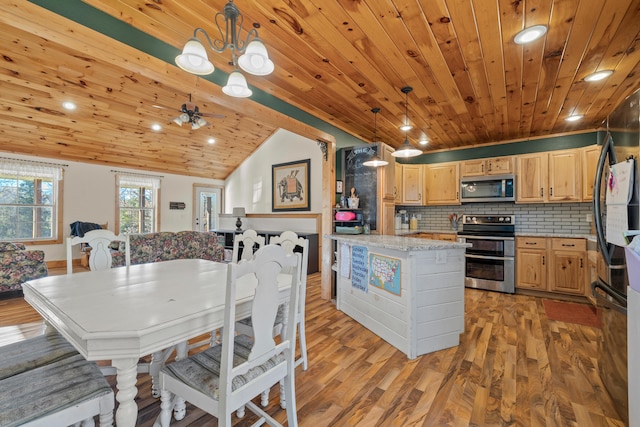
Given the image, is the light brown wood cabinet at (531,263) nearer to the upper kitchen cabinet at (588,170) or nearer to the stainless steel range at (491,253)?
the stainless steel range at (491,253)

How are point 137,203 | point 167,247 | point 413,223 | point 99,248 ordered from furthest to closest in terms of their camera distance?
point 137,203 < point 413,223 < point 167,247 < point 99,248

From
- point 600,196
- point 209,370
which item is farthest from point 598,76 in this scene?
point 209,370

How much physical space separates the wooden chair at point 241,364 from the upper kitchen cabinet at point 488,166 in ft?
14.5

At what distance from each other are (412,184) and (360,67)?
10.6 feet

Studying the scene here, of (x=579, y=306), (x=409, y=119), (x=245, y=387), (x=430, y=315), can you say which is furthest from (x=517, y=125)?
(x=245, y=387)

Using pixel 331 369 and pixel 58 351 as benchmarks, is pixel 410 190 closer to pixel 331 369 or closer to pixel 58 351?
pixel 331 369

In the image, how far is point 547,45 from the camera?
2172mm

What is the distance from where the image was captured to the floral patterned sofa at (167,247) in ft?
13.5

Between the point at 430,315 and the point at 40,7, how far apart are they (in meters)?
3.46

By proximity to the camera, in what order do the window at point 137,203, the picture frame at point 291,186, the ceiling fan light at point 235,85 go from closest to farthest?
1. the ceiling fan light at point 235,85
2. the picture frame at point 291,186
3. the window at point 137,203

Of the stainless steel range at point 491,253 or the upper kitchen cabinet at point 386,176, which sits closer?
the upper kitchen cabinet at point 386,176

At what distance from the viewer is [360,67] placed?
8.29 ft

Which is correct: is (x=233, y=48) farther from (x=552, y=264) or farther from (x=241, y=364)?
(x=552, y=264)

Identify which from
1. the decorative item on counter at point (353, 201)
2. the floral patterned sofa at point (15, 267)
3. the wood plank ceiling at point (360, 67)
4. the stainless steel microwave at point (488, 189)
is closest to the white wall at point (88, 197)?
the wood plank ceiling at point (360, 67)
